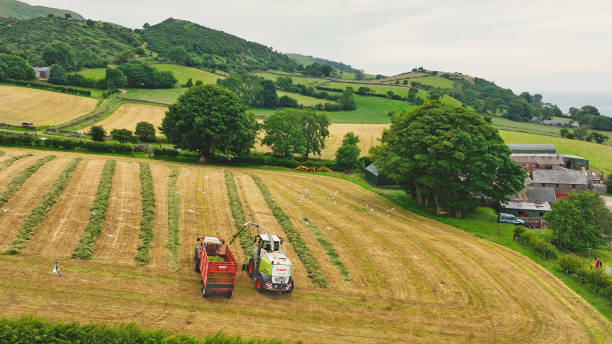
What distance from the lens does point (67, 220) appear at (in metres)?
30.9

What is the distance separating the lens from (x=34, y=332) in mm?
14664

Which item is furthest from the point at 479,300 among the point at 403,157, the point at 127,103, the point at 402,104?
the point at 402,104

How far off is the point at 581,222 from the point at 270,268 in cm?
3826

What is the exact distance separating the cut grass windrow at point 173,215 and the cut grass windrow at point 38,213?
384 inches

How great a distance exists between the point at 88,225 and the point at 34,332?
693 inches

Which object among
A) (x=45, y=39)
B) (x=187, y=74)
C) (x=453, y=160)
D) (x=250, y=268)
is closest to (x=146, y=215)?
(x=250, y=268)

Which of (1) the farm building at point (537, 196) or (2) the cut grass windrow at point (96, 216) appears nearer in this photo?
(2) the cut grass windrow at point (96, 216)

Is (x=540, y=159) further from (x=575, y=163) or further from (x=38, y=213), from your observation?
(x=38, y=213)

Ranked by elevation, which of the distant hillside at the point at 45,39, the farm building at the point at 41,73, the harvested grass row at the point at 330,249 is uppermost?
the distant hillside at the point at 45,39

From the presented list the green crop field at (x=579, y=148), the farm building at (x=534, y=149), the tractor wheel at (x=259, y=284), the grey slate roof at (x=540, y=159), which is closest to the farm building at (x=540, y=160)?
the grey slate roof at (x=540, y=159)

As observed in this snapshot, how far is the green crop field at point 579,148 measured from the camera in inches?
3650

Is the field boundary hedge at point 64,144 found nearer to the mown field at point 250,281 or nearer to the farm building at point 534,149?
the mown field at point 250,281

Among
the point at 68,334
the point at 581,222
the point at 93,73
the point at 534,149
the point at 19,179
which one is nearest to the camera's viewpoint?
the point at 68,334

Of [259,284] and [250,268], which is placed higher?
[250,268]
